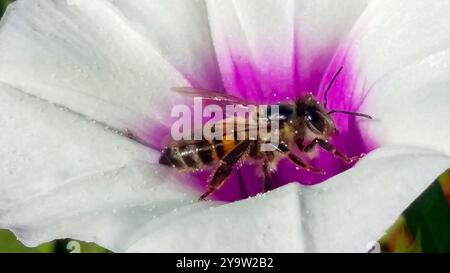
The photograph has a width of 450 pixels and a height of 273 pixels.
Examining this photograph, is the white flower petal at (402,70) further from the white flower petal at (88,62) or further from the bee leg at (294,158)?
the white flower petal at (88,62)

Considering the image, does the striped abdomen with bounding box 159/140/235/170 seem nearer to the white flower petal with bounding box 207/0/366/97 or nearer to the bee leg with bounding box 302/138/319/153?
the bee leg with bounding box 302/138/319/153

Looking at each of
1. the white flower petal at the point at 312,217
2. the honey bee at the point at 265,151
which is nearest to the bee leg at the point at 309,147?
the honey bee at the point at 265,151

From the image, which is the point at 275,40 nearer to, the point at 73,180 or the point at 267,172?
the point at 267,172

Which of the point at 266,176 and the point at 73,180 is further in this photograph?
the point at 266,176

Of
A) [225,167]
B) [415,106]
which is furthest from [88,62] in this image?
[415,106]

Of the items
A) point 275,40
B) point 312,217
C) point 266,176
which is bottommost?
point 312,217

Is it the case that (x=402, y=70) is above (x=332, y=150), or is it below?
above

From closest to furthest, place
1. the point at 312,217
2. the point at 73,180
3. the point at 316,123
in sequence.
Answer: the point at 312,217 → the point at 73,180 → the point at 316,123

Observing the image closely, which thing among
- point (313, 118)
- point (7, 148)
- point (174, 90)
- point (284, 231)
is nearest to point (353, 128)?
point (313, 118)
